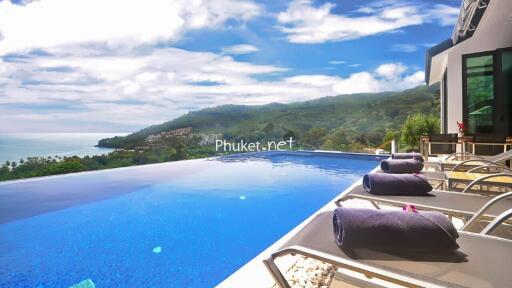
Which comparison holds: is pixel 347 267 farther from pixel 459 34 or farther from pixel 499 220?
pixel 459 34

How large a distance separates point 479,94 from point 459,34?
67.4 inches

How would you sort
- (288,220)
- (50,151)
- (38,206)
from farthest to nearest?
(50,151)
(38,206)
(288,220)

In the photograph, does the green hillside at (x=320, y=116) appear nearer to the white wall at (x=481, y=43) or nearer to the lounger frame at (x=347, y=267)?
the white wall at (x=481, y=43)

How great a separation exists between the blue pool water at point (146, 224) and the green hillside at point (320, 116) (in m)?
10.1

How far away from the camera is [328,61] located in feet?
81.9

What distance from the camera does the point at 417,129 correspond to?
39.4ft

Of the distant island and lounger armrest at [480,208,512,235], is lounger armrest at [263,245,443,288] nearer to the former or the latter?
lounger armrest at [480,208,512,235]

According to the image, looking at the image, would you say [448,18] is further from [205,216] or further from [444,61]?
[205,216]

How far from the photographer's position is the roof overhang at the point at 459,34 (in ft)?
18.5

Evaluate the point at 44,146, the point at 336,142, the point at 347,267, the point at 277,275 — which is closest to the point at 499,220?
the point at 347,267

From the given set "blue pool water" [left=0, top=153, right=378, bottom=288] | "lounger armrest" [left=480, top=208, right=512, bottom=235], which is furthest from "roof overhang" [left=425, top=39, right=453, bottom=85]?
"lounger armrest" [left=480, top=208, right=512, bottom=235]

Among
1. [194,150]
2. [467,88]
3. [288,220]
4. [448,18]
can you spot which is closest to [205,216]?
[288,220]

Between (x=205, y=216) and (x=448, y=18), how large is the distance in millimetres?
19282

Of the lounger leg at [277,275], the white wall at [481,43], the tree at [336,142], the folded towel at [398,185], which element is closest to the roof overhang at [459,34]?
the white wall at [481,43]
